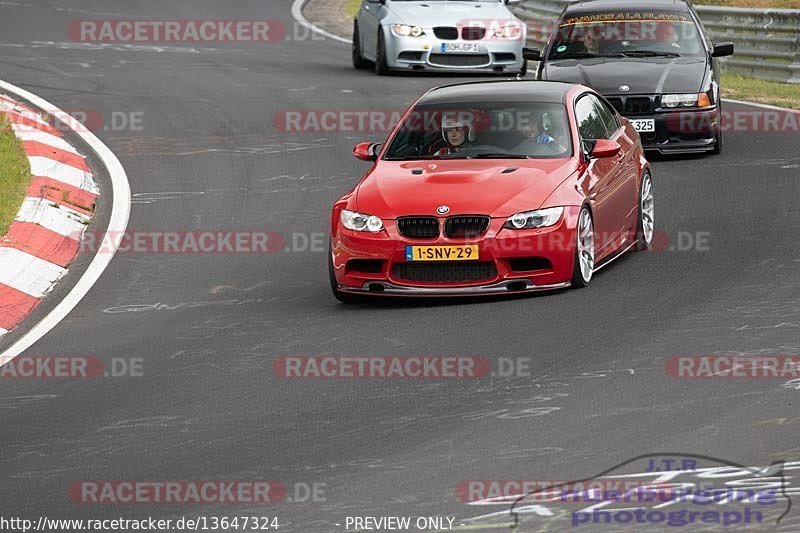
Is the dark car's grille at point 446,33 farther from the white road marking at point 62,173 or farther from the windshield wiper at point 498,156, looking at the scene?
the windshield wiper at point 498,156

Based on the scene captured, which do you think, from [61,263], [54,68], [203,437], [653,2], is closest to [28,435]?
[203,437]

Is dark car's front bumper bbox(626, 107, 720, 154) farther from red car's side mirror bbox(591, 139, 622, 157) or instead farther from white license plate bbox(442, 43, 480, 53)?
white license plate bbox(442, 43, 480, 53)

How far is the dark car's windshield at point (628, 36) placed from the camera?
17.8 m

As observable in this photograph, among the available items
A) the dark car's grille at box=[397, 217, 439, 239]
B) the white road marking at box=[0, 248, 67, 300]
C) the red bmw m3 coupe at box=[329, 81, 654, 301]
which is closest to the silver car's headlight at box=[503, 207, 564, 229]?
the red bmw m3 coupe at box=[329, 81, 654, 301]

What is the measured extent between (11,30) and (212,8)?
5.83 meters

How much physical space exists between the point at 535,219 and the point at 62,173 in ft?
20.5

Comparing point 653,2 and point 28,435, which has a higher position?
point 653,2

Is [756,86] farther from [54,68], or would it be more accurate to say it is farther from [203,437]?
[203,437]

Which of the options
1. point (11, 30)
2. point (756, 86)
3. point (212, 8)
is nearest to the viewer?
point (756, 86)

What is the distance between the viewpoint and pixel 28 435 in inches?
320

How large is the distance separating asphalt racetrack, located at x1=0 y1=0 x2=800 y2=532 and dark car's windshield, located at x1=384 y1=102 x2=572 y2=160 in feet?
3.59

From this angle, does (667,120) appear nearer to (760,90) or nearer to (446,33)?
(760,90)

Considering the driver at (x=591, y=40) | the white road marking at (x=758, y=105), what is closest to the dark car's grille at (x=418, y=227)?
the driver at (x=591, y=40)

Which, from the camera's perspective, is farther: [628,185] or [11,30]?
[11,30]
